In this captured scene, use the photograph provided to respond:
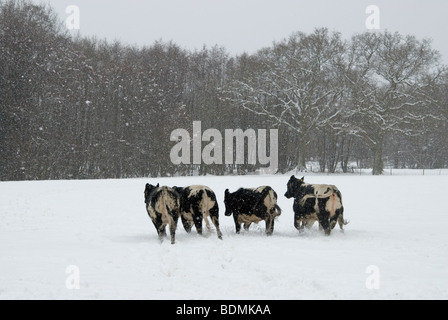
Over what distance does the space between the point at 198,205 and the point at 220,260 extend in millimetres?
2944

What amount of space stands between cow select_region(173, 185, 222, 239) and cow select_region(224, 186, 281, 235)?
2.08ft

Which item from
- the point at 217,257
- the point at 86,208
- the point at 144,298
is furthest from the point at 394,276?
the point at 86,208

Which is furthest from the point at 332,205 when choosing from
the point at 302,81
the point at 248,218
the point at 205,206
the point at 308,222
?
the point at 302,81

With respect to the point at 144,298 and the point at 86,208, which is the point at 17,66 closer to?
the point at 86,208

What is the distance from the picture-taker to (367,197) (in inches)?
842

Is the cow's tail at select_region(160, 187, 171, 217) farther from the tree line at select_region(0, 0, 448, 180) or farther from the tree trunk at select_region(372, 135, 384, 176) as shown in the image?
the tree trunk at select_region(372, 135, 384, 176)

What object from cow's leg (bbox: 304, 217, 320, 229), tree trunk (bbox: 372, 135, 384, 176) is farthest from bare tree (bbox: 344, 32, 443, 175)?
cow's leg (bbox: 304, 217, 320, 229)

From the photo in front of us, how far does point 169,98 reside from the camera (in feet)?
149

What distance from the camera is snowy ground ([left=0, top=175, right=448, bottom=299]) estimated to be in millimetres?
5648

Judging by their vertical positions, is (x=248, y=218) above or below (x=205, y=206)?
below

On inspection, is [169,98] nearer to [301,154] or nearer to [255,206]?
[301,154]

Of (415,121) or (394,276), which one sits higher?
(415,121)

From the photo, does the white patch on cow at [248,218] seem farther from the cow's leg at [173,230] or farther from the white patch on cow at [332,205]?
the cow's leg at [173,230]
